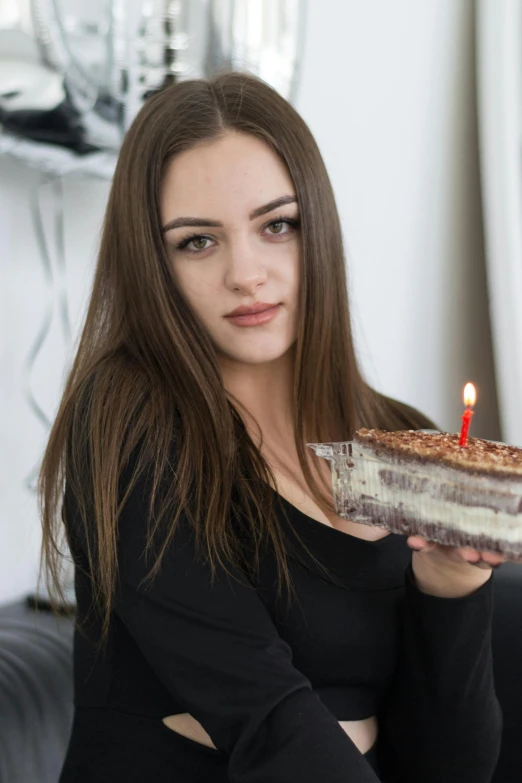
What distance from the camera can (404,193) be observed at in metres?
2.02

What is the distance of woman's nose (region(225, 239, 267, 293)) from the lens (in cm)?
96

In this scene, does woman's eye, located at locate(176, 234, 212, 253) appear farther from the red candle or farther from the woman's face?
the red candle

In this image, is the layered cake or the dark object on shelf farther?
the dark object on shelf

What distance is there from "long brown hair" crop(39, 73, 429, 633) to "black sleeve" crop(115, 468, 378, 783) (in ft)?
0.07

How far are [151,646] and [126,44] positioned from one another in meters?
0.76

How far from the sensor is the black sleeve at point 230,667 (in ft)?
2.60

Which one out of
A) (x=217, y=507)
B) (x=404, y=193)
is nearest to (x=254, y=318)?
(x=217, y=507)

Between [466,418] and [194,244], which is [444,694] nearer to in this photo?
[466,418]

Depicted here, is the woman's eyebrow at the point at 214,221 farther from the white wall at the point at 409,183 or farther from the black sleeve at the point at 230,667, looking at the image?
the white wall at the point at 409,183

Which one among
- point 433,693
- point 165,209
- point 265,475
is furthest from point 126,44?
point 433,693

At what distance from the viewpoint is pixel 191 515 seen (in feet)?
2.91

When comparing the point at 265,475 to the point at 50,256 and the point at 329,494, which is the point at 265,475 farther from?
the point at 50,256

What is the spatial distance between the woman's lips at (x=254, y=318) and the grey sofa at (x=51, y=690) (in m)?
0.50

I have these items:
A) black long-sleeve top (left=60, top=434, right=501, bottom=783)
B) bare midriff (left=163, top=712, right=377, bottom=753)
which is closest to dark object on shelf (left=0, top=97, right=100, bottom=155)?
black long-sleeve top (left=60, top=434, right=501, bottom=783)
